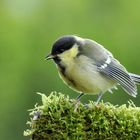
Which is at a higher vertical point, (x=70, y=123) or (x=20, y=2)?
(x=20, y=2)

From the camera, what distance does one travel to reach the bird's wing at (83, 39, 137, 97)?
6.79m

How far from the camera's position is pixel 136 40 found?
1661 centimetres

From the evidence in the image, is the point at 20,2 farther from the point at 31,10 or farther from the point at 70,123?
the point at 70,123

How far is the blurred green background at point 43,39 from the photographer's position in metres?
14.7

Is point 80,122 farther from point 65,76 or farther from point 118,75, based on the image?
point 118,75

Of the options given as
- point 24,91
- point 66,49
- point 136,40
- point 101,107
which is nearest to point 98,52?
point 66,49

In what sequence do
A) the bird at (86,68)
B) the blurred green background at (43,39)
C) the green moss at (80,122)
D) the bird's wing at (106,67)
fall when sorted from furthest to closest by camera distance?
1. the blurred green background at (43,39)
2. the bird's wing at (106,67)
3. the bird at (86,68)
4. the green moss at (80,122)

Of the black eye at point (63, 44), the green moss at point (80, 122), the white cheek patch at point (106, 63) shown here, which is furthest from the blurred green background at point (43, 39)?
the green moss at point (80, 122)

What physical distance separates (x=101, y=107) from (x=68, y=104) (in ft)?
0.71

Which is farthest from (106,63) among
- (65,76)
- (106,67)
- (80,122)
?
(80,122)

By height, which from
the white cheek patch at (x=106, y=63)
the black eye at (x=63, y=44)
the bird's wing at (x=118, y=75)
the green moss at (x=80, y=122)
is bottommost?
the green moss at (x=80, y=122)

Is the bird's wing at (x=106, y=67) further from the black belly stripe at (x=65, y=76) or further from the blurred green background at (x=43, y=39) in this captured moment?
the blurred green background at (x=43, y=39)

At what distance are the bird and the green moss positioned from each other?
402 millimetres

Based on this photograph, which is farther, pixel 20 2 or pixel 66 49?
pixel 20 2
